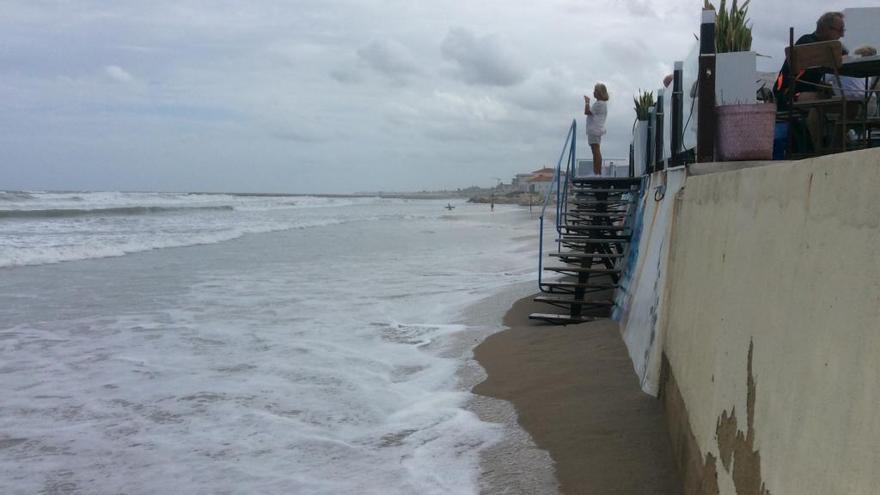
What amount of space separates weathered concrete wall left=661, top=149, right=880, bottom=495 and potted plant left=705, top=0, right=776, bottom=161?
1.69m

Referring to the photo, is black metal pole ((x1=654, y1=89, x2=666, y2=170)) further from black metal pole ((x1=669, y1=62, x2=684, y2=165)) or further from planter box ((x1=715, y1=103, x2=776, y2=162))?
planter box ((x1=715, y1=103, x2=776, y2=162))

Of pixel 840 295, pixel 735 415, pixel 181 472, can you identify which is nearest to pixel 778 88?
pixel 735 415

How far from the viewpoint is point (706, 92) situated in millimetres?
5488

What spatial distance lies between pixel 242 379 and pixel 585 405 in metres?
3.29

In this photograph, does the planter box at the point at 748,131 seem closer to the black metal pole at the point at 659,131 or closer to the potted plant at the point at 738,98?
the potted plant at the point at 738,98

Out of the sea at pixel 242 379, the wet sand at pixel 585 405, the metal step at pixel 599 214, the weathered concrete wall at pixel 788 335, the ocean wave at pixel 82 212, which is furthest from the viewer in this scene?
the ocean wave at pixel 82 212

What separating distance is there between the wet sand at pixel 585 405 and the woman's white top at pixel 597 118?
4910 millimetres

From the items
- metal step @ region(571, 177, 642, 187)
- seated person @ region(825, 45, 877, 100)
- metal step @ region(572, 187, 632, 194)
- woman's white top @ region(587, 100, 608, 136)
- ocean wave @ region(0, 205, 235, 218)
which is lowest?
ocean wave @ region(0, 205, 235, 218)

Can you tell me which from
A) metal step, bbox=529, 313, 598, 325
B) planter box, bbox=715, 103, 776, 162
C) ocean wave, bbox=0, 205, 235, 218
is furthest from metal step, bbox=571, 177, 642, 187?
ocean wave, bbox=0, 205, 235, 218

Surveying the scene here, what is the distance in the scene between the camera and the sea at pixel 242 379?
461cm

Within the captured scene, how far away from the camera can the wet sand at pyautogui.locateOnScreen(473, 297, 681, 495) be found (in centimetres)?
417

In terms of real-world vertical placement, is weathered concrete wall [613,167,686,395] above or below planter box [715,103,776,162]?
below

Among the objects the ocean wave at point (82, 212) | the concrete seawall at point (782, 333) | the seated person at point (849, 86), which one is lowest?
the ocean wave at point (82, 212)

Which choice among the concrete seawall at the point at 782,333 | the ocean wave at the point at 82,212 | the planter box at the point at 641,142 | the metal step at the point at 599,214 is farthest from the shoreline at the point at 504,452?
the ocean wave at the point at 82,212
